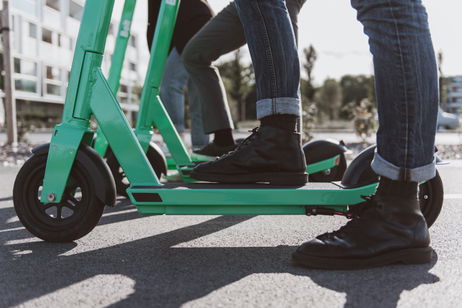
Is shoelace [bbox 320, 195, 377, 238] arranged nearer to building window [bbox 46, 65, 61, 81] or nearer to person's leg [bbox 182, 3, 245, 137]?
person's leg [bbox 182, 3, 245, 137]

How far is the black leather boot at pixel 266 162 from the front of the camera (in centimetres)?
179

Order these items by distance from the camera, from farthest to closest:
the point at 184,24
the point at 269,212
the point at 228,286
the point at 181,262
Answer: the point at 184,24
the point at 269,212
the point at 181,262
the point at 228,286

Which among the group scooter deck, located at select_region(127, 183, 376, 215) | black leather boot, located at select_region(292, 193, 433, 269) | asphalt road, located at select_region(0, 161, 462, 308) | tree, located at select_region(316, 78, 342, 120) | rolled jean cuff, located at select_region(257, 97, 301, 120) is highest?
tree, located at select_region(316, 78, 342, 120)

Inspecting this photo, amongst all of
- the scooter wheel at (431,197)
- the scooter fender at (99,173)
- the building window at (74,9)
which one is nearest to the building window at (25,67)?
the building window at (74,9)

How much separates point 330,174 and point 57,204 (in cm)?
173

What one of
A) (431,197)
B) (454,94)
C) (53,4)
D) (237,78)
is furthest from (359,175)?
(454,94)

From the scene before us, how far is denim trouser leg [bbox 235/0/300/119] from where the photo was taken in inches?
68.7

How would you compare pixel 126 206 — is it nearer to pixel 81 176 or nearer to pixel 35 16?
pixel 81 176

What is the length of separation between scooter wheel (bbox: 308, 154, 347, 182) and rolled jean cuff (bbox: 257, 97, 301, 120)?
1.28m

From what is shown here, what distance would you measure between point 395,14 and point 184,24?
2.42 m

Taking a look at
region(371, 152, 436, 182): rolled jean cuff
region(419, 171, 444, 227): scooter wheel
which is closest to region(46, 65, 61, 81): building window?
region(419, 171, 444, 227): scooter wheel

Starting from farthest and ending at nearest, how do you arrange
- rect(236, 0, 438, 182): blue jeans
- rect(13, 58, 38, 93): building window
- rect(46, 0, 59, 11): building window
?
rect(46, 0, 59, 11): building window < rect(13, 58, 38, 93): building window < rect(236, 0, 438, 182): blue jeans

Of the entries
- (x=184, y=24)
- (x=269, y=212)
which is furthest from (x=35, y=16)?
(x=269, y=212)

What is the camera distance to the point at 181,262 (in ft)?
5.19
